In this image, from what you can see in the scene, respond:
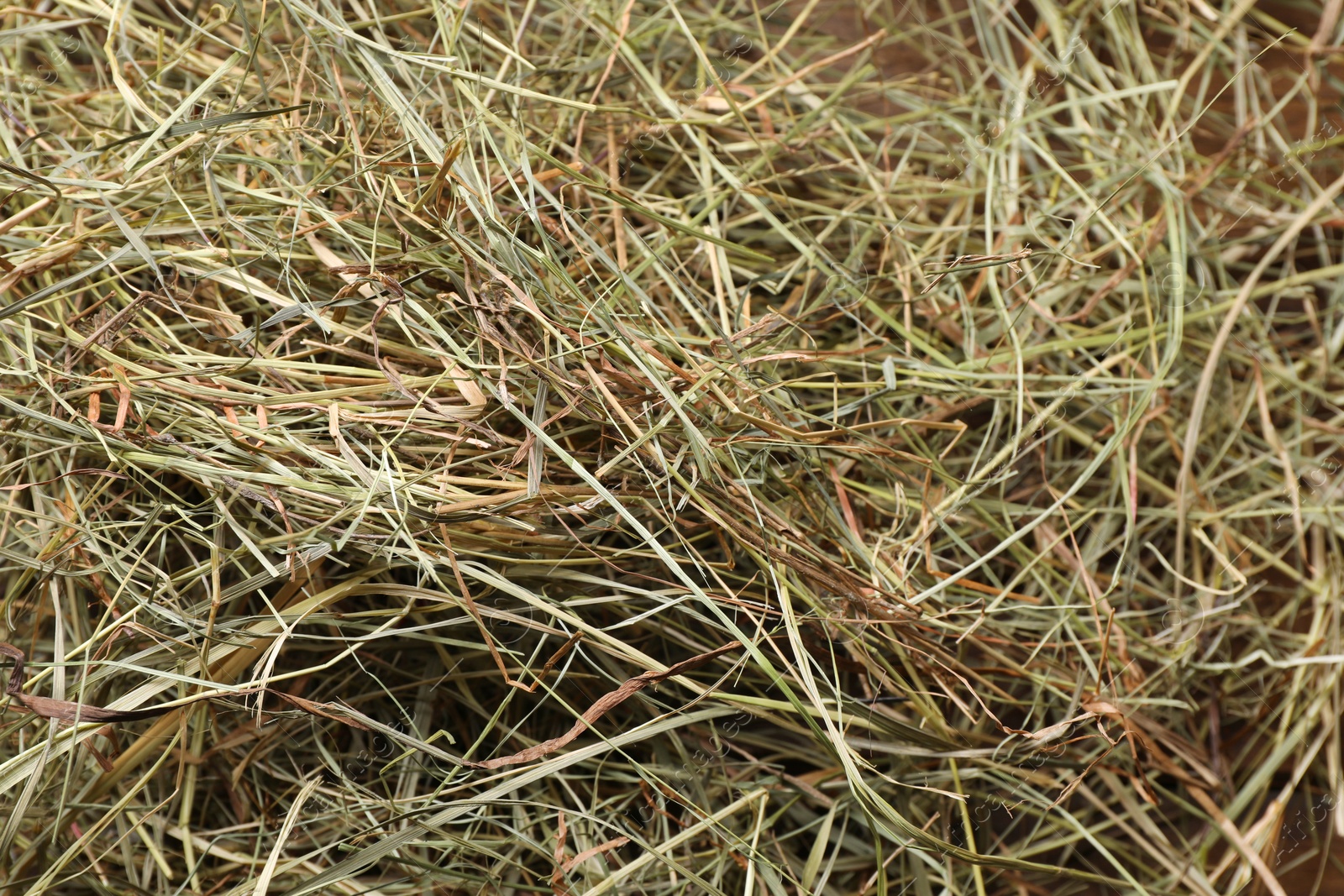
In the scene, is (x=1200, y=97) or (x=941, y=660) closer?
(x=941, y=660)

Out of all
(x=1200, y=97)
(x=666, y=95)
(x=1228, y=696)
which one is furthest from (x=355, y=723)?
(x=1200, y=97)

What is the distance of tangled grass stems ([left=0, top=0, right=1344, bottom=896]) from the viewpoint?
0.46m

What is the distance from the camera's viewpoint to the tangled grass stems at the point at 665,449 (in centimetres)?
46

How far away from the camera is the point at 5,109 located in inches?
20.8

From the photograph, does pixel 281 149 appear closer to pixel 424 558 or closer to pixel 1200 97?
pixel 424 558

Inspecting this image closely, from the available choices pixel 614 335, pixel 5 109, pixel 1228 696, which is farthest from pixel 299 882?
pixel 1228 696

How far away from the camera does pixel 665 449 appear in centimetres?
49

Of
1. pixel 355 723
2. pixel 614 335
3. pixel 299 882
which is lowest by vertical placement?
pixel 299 882

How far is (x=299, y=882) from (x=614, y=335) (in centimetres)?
33

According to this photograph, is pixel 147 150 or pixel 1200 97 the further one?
pixel 1200 97

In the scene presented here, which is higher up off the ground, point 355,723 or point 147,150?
point 147,150

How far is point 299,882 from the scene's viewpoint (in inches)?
19.1

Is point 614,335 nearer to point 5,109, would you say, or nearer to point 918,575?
point 918,575

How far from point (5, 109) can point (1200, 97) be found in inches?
29.3
